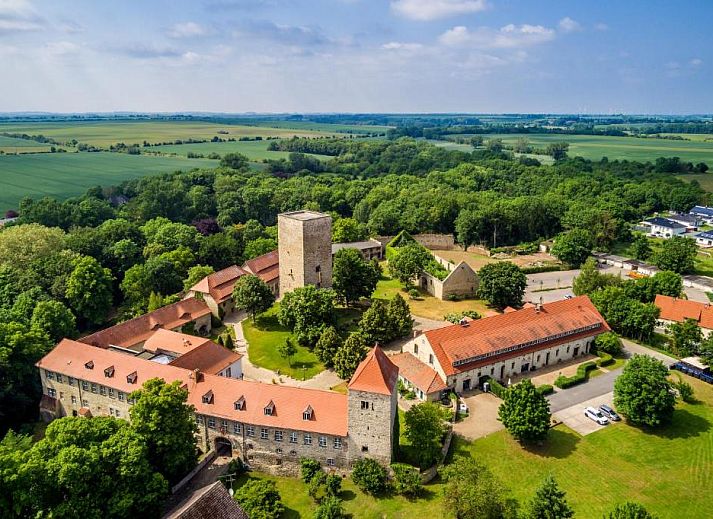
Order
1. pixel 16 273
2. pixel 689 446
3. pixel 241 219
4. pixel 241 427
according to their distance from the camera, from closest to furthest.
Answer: pixel 241 427
pixel 689 446
pixel 16 273
pixel 241 219

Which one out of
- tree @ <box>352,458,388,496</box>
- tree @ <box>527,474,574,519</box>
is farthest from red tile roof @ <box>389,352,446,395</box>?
tree @ <box>527,474,574,519</box>

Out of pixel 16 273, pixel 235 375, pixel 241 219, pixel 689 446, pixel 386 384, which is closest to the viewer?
pixel 386 384

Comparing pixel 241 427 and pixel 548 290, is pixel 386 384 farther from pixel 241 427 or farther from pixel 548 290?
pixel 548 290

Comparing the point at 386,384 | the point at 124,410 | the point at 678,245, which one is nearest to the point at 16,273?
the point at 124,410

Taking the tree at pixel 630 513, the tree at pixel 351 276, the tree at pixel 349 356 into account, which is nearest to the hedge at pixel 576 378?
the tree at pixel 349 356

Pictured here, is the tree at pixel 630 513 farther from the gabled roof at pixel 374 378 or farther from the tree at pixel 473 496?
the gabled roof at pixel 374 378
